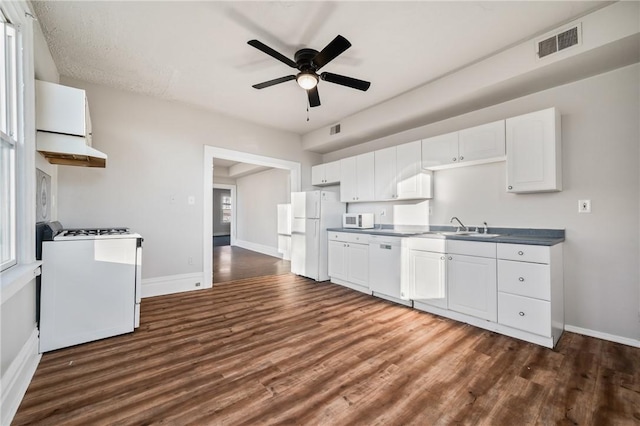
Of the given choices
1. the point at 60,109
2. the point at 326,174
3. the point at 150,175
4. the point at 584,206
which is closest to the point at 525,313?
the point at 584,206

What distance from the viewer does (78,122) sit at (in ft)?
7.76

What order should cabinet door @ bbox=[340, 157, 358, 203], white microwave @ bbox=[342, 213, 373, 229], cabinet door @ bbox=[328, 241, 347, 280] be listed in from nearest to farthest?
cabinet door @ bbox=[328, 241, 347, 280]
white microwave @ bbox=[342, 213, 373, 229]
cabinet door @ bbox=[340, 157, 358, 203]

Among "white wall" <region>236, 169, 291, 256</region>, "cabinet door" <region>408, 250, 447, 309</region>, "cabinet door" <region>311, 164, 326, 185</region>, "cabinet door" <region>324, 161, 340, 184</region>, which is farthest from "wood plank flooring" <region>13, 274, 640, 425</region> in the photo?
"white wall" <region>236, 169, 291, 256</region>

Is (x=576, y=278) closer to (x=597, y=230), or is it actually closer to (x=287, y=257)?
(x=597, y=230)

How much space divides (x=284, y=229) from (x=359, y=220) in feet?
9.93

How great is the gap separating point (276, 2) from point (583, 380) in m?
3.59

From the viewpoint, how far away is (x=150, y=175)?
3693 millimetres

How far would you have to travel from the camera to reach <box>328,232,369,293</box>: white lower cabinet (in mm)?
3879

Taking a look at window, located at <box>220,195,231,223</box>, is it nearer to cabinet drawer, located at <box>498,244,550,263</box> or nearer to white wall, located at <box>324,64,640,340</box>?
white wall, located at <box>324,64,640,340</box>

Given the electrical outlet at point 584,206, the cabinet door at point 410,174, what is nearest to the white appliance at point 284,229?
the cabinet door at point 410,174

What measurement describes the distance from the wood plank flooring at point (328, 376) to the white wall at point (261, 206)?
14.9 feet

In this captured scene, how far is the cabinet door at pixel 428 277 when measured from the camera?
2975mm

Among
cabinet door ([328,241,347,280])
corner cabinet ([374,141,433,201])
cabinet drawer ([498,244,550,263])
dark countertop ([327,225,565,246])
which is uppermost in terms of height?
corner cabinet ([374,141,433,201])

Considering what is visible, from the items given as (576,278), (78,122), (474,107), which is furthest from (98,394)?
(474,107)
